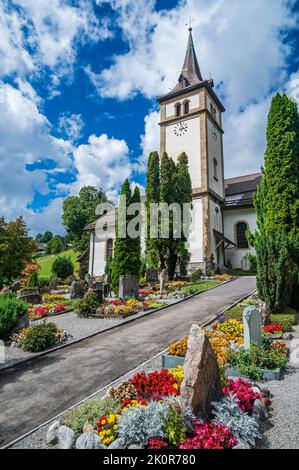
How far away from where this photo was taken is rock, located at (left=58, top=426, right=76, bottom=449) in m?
3.91

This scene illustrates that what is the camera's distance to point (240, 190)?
3731cm

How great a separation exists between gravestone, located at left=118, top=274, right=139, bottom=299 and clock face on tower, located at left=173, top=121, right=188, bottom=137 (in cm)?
2232

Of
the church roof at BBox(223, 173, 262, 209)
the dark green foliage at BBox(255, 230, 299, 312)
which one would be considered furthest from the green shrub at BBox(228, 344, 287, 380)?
the church roof at BBox(223, 173, 262, 209)

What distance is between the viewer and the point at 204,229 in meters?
29.4

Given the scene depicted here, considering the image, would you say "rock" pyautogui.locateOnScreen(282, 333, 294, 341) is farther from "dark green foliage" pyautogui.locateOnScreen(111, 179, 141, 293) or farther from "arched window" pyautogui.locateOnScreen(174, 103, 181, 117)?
"arched window" pyautogui.locateOnScreen(174, 103, 181, 117)

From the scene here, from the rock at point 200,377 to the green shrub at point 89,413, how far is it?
127cm

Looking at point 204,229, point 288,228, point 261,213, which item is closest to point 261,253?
point 288,228

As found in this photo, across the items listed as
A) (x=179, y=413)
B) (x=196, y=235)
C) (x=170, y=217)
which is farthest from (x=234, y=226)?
(x=179, y=413)

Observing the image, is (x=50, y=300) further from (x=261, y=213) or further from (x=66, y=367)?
(x=261, y=213)

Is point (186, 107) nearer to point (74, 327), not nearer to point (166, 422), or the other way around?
point (74, 327)

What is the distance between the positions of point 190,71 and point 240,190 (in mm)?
17240

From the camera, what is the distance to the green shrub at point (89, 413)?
4.22 m

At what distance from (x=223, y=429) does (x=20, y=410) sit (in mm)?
3606

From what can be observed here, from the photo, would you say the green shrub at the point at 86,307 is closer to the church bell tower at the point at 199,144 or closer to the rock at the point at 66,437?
the rock at the point at 66,437
